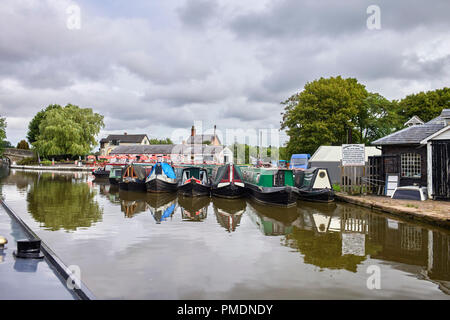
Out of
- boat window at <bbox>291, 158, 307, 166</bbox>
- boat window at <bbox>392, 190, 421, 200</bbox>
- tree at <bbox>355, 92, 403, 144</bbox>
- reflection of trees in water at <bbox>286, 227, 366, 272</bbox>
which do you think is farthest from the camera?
tree at <bbox>355, 92, 403, 144</bbox>

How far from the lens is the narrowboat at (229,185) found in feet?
67.2

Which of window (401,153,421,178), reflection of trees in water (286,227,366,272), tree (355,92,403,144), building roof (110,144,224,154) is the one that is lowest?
reflection of trees in water (286,227,366,272)

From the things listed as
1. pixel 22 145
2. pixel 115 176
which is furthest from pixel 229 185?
pixel 22 145

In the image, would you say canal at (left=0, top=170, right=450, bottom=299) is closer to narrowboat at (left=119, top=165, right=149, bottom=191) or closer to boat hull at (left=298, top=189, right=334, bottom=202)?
boat hull at (left=298, top=189, right=334, bottom=202)

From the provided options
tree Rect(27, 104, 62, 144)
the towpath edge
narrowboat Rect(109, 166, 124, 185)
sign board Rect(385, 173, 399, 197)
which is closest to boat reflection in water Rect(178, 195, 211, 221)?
the towpath edge

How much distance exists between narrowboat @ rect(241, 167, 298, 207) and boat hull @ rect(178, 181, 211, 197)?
284cm

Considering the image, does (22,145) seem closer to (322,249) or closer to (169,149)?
(169,149)

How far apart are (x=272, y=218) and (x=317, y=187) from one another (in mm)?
5498

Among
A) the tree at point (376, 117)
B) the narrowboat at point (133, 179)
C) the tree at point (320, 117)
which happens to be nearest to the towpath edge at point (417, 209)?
the narrowboat at point (133, 179)

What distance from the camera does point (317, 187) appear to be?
733 inches

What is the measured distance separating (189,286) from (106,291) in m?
1.46

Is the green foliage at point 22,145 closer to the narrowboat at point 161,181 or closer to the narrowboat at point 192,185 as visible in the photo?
the narrowboat at point 161,181

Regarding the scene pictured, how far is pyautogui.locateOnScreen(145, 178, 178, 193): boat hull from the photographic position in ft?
76.0
